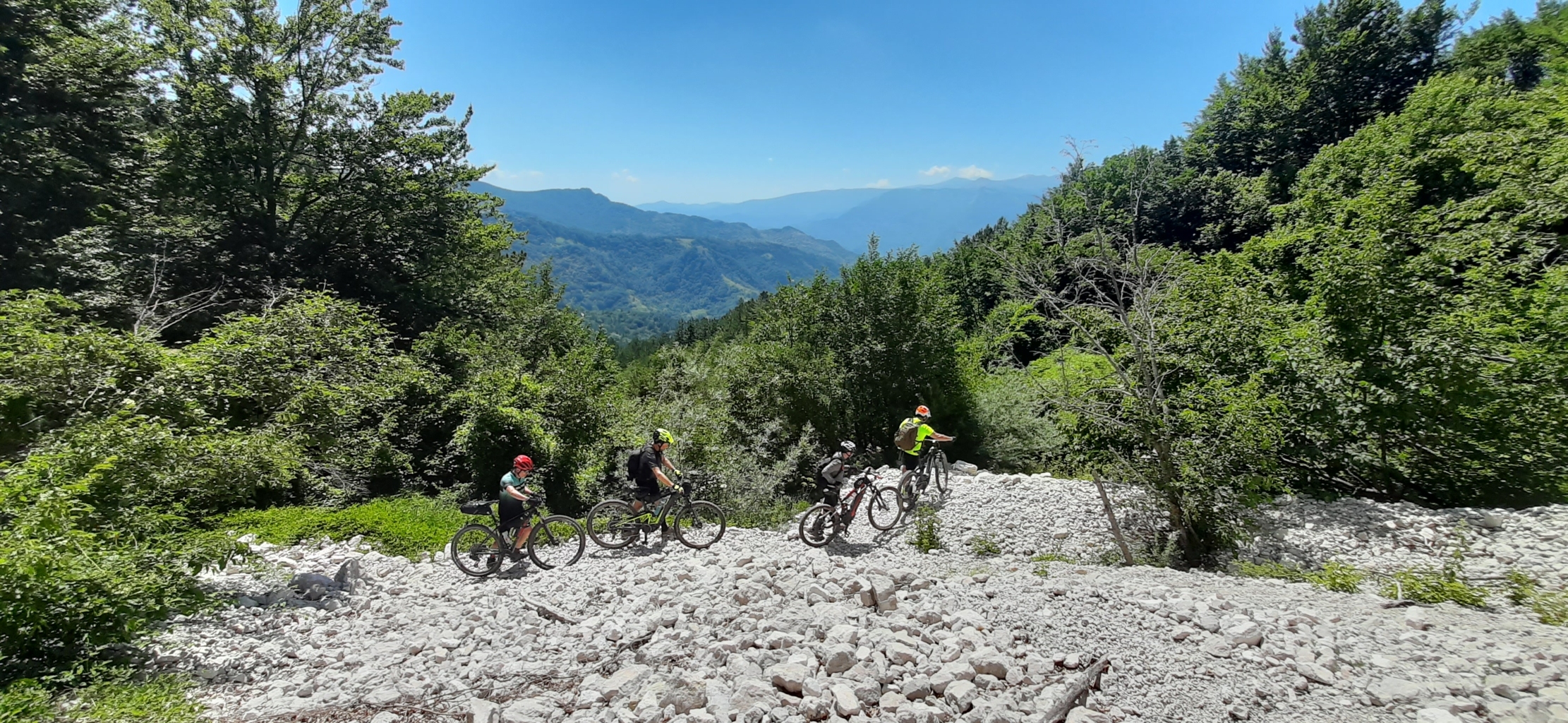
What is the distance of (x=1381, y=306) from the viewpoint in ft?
29.5

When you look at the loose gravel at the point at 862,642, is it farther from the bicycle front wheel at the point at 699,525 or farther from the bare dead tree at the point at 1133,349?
the bare dead tree at the point at 1133,349

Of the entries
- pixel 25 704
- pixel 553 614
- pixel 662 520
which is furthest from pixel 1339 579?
pixel 25 704

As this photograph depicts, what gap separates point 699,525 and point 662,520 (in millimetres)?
581

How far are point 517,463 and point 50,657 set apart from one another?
393 centimetres

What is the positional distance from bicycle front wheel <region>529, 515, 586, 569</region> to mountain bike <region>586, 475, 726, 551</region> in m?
0.32

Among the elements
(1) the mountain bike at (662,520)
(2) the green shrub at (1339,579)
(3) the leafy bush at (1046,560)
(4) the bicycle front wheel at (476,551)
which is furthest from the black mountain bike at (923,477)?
(4) the bicycle front wheel at (476,551)

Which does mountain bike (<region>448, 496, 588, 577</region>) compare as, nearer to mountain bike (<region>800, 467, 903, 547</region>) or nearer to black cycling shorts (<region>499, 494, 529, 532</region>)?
black cycling shorts (<region>499, 494, 529, 532</region>)

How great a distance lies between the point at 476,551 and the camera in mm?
7934

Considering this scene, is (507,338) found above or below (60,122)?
below

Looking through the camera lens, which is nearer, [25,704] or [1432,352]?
[25,704]

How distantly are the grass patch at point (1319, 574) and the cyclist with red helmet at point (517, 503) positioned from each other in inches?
371

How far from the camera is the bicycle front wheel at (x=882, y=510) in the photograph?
9680 millimetres

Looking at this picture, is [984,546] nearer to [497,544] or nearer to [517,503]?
[517,503]

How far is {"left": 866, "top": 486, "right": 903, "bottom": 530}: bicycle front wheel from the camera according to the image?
381 inches
